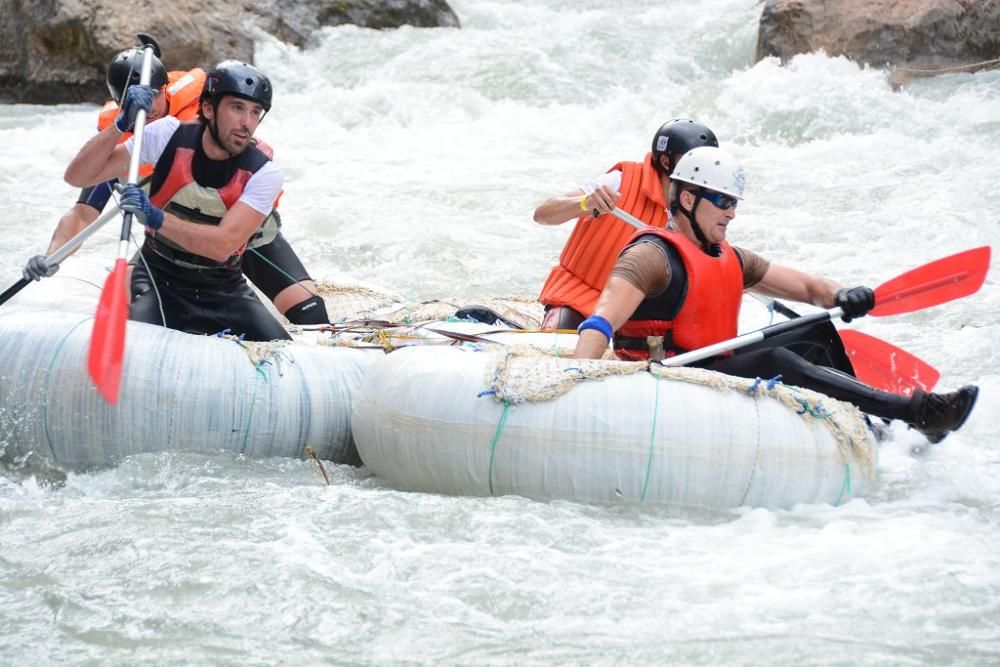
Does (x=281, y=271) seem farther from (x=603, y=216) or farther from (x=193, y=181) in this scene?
(x=603, y=216)

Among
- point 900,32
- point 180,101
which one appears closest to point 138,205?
point 180,101

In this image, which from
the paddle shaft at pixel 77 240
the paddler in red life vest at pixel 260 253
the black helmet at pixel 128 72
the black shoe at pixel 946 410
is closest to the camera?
the black shoe at pixel 946 410

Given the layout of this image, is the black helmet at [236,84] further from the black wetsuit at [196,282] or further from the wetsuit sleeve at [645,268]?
the wetsuit sleeve at [645,268]

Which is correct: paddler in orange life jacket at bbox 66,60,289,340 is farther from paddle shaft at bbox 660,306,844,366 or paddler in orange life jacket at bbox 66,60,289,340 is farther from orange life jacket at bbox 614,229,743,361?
paddle shaft at bbox 660,306,844,366

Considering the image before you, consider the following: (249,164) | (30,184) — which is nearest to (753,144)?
(30,184)

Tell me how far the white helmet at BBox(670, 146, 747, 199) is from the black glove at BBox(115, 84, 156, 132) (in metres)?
1.88

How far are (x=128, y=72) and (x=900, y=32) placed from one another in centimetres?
835

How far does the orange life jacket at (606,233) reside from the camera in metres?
5.13

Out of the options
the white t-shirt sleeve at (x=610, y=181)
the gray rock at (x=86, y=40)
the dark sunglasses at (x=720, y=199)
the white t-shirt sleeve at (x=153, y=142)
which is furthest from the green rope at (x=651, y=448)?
the gray rock at (x=86, y=40)

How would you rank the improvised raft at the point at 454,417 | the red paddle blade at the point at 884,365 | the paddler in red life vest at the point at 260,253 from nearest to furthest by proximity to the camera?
the improvised raft at the point at 454,417, the red paddle blade at the point at 884,365, the paddler in red life vest at the point at 260,253

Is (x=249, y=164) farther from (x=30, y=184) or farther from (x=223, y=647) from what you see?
(x=30, y=184)

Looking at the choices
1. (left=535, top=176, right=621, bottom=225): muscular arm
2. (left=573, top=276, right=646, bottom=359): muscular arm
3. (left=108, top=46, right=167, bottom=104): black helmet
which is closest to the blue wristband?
(left=573, top=276, right=646, bottom=359): muscular arm

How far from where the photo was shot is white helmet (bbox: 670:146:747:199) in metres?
4.36

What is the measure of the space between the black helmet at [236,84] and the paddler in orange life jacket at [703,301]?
142 cm
